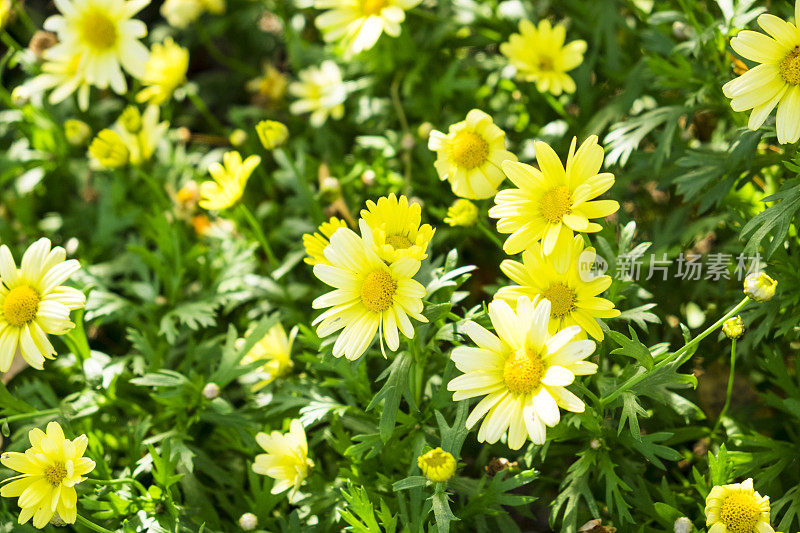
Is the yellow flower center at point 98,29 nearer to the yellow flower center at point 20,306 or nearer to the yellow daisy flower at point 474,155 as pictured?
the yellow flower center at point 20,306

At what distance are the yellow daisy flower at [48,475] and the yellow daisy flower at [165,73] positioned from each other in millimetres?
1461

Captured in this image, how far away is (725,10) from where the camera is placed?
1.88 meters

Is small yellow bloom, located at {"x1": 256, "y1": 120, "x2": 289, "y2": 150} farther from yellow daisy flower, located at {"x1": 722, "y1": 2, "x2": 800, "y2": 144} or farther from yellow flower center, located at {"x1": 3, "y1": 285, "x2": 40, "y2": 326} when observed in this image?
yellow daisy flower, located at {"x1": 722, "y1": 2, "x2": 800, "y2": 144}

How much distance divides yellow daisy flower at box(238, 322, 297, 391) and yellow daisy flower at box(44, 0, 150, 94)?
97 centimetres

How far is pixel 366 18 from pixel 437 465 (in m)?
1.39

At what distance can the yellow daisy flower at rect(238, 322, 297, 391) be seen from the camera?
195 cm

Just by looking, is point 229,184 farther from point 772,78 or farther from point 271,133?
point 772,78

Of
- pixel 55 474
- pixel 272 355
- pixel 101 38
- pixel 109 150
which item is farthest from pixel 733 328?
pixel 101 38

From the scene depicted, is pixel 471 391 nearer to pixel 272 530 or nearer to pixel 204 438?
pixel 272 530

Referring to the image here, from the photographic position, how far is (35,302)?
165 cm

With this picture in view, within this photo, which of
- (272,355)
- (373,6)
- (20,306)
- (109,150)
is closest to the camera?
(20,306)

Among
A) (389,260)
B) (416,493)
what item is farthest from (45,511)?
(389,260)

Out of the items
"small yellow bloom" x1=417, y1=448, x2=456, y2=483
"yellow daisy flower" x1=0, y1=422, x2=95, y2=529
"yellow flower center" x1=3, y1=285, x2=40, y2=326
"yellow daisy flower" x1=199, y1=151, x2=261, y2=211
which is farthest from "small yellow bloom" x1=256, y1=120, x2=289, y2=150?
"small yellow bloom" x1=417, y1=448, x2=456, y2=483

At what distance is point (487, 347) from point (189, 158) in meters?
1.69
